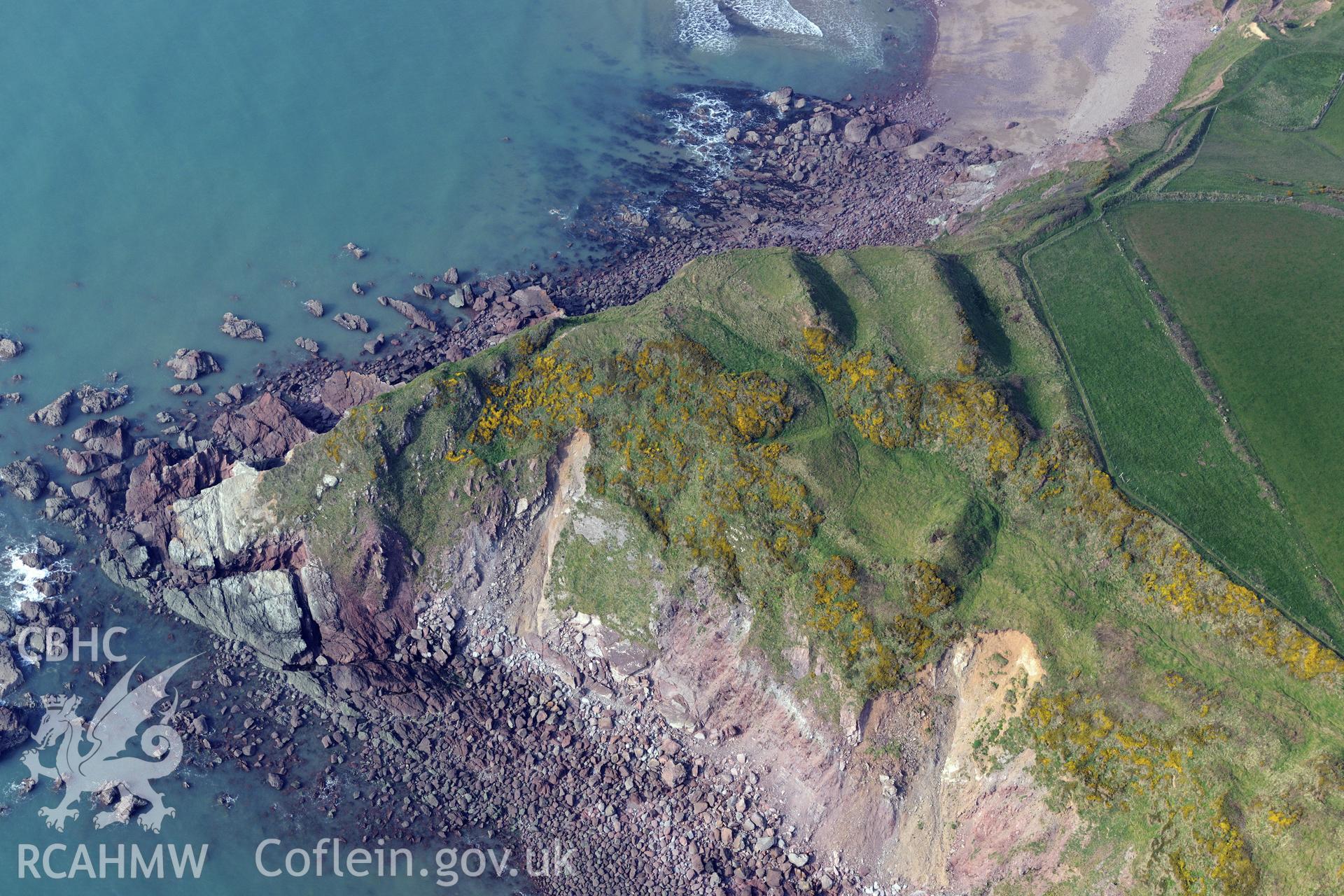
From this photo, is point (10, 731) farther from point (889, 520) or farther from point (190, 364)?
point (889, 520)

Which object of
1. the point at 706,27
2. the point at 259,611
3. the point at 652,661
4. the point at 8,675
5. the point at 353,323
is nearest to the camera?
the point at 8,675

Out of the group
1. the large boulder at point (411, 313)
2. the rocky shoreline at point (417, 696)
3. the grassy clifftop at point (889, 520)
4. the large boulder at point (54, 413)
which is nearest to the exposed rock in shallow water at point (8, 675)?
the rocky shoreline at point (417, 696)

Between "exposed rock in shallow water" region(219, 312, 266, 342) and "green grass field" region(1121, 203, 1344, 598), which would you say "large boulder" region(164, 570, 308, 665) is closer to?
"exposed rock in shallow water" region(219, 312, 266, 342)

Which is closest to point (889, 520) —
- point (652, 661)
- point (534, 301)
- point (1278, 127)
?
point (652, 661)

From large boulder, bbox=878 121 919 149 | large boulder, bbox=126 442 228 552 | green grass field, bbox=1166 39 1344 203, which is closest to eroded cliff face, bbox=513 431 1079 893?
large boulder, bbox=126 442 228 552

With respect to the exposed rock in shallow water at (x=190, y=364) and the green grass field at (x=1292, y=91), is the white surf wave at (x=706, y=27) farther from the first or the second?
the exposed rock in shallow water at (x=190, y=364)
